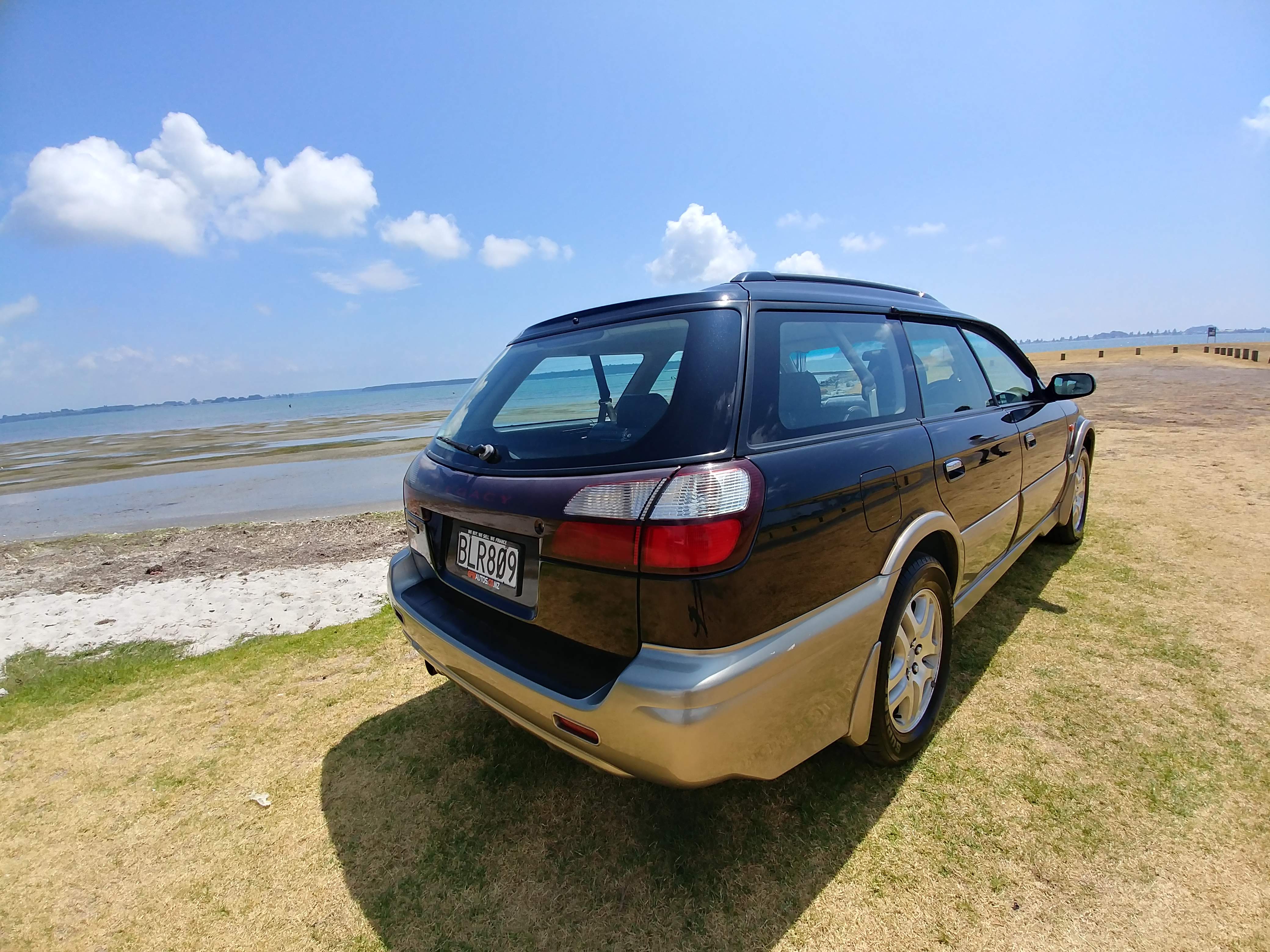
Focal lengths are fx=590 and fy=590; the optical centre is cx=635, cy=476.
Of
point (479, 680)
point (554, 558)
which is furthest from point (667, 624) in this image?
point (479, 680)

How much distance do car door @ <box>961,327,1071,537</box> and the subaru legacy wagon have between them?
70cm

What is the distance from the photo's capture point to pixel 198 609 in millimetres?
4234

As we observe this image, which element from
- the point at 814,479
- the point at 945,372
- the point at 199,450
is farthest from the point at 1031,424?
the point at 199,450

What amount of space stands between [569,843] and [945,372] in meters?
2.53

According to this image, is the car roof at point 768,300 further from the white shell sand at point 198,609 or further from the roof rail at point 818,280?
the white shell sand at point 198,609

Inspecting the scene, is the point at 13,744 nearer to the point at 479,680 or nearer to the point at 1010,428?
the point at 479,680

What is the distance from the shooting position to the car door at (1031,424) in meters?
3.19

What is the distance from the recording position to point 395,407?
58.7 m

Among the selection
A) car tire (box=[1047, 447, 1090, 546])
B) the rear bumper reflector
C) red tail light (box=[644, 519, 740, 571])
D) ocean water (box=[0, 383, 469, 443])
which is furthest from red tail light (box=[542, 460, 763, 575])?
ocean water (box=[0, 383, 469, 443])

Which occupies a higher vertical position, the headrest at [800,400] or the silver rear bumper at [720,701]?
the headrest at [800,400]

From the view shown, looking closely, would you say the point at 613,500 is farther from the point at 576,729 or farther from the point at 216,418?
the point at 216,418

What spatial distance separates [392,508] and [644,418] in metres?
7.66

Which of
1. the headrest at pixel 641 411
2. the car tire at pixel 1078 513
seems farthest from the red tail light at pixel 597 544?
the car tire at pixel 1078 513

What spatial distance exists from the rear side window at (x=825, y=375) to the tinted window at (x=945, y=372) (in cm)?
12
